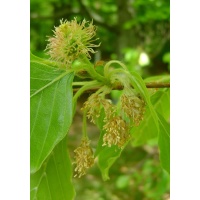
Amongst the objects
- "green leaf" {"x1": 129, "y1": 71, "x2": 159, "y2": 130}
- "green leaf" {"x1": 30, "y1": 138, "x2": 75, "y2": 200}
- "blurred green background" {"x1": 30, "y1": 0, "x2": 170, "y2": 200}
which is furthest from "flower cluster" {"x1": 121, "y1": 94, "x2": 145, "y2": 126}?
"blurred green background" {"x1": 30, "y1": 0, "x2": 170, "y2": 200}

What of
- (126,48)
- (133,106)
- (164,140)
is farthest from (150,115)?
(126,48)

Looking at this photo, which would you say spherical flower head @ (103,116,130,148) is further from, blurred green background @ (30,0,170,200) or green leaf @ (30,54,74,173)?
blurred green background @ (30,0,170,200)

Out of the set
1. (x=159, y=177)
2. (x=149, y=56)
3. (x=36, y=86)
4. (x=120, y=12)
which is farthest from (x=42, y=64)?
(x=120, y=12)

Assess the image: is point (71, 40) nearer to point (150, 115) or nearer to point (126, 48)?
point (150, 115)

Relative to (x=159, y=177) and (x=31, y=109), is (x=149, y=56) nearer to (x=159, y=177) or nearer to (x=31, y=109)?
(x=159, y=177)

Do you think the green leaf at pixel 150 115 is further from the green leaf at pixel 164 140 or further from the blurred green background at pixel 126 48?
the blurred green background at pixel 126 48

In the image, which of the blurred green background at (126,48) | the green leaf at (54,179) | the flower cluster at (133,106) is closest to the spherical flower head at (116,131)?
the flower cluster at (133,106)
